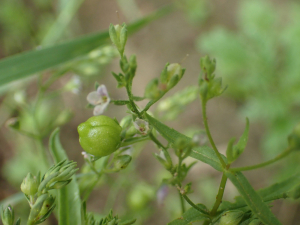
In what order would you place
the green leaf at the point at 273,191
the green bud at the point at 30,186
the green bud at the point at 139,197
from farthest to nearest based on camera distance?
1. the green bud at the point at 139,197
2. the green leaf at the point at 273,191
3. the green bud at the point at 30,186

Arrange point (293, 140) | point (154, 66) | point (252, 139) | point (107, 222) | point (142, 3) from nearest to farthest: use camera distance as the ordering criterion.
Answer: point (293, 140)
point (107, 222)
point (252, 139)
point (154, 66)
point (142, 3)

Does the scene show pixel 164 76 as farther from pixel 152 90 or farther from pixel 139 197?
pixel 139 197

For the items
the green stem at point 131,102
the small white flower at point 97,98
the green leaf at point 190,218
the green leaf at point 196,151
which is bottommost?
the green leaf at point 190,218

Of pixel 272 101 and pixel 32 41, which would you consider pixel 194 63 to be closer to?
pixel 272 101

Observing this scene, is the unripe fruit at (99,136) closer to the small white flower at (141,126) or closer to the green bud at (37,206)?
the small white flower at (141,126)

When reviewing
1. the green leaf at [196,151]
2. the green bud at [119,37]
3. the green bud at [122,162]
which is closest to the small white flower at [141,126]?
the green leaf at [196,151]

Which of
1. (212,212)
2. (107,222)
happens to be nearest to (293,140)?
(212,212)

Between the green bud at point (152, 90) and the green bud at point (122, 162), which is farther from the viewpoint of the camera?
the green bud at point (122, 162)

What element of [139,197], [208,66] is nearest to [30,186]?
[208,66]
